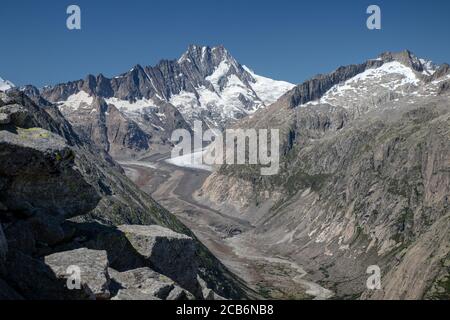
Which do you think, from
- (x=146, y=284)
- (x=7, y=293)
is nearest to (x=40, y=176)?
(x=146, y=284)

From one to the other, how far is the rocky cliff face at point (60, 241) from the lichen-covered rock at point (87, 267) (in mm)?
43

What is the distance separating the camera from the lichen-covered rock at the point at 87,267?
23.5 meters

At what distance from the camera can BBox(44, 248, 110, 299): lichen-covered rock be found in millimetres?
23469

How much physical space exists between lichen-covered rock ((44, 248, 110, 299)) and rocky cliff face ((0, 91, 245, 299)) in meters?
0.04

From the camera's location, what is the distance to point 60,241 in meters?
Answer: 29.0

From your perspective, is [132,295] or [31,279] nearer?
[31,279]

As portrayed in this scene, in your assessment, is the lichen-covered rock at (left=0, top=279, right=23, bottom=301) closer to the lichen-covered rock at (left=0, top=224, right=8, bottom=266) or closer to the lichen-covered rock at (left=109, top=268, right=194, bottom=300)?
the lichen-covered rock at (left=0, top=224, right=8, bottom=266)

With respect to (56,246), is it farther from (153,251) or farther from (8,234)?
(153,251)

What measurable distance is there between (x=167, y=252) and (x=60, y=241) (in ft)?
21.7

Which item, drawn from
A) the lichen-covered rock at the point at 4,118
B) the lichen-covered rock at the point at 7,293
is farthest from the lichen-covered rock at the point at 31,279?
the lichen-covered rock at the point at 4,118

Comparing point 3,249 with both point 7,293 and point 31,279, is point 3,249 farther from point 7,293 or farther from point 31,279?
point 7,293
